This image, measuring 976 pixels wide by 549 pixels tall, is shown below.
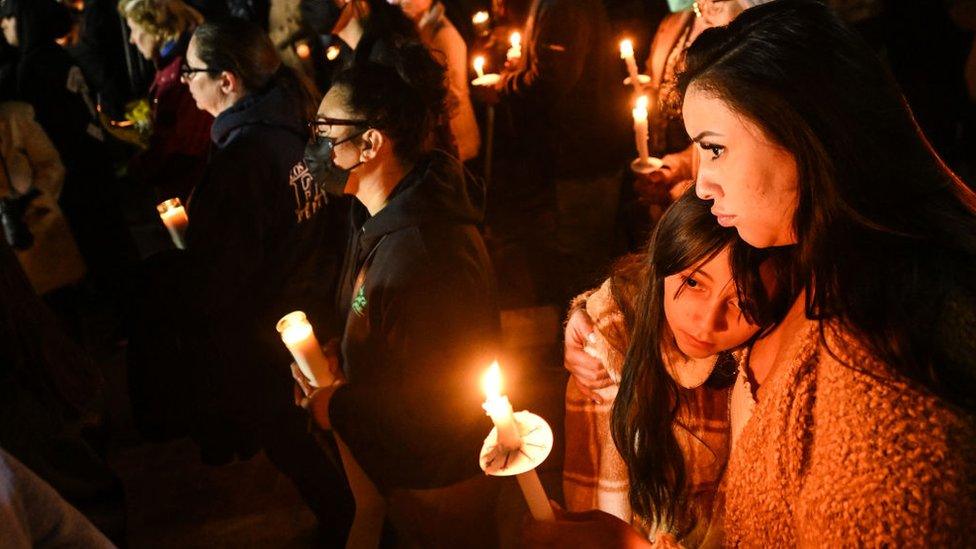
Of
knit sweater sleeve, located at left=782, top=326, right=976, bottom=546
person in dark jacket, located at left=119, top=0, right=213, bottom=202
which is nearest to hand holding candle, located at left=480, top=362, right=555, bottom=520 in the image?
knit sweater sleeve, located at left=782, top=326, right=976, bottom=546

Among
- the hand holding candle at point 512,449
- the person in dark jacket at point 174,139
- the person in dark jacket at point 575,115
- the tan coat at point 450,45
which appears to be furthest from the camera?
the tan coat at point 450,45

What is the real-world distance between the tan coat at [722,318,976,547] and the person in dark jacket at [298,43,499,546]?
121cm

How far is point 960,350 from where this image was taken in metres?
0.98

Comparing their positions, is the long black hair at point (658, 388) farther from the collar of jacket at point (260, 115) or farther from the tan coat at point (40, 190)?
the tan coat at point (40, 190)

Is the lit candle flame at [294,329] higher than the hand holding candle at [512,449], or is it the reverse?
the hand holding candle at [512,449]

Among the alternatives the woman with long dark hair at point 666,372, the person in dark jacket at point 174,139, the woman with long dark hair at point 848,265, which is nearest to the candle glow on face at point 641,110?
the woman with long dark hair at point 666,372

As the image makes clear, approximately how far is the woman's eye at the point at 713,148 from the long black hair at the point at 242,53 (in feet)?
9.22

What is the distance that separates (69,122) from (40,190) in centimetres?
70

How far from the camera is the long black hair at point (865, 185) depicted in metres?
1.02

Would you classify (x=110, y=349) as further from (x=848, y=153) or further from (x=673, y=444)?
(x=848, y=153)

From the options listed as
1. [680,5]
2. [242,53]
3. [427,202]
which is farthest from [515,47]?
[427,202]

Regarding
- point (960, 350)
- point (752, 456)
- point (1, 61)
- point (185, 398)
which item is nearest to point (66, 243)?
point (1, 61)

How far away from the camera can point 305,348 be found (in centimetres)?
232

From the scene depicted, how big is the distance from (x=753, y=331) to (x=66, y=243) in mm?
5251
